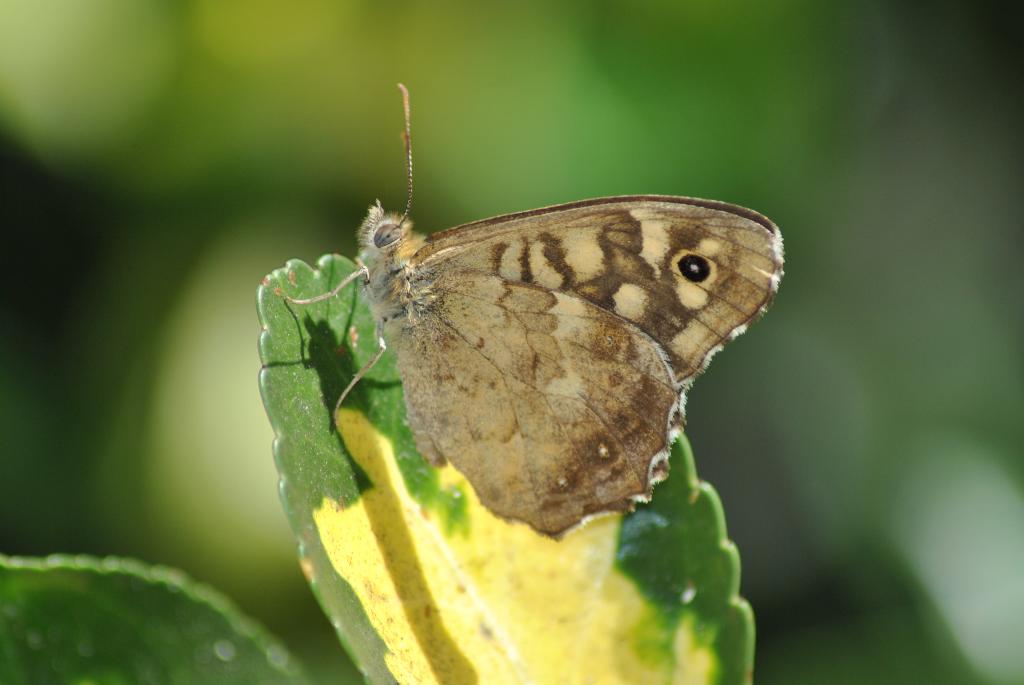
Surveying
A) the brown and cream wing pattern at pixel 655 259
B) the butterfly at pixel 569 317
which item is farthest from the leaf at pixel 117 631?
the brown and cream wing pattern at pixel 655 259

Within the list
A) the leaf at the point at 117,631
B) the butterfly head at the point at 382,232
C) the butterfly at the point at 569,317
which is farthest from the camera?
the butterfly head at the point at 382,232

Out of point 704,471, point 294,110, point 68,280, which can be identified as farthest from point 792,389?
point 68,280

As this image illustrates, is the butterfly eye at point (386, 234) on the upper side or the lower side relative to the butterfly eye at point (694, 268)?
lower

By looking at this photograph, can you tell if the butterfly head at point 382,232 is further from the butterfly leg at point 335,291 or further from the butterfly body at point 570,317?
A: the butterfly leg at point 335,291

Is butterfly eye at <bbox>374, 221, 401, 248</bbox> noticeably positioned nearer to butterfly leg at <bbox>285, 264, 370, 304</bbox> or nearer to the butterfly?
the butterfly

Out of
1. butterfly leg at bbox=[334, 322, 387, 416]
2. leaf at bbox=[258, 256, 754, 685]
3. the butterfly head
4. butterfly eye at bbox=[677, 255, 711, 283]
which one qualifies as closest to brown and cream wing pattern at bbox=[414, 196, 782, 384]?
butterfly eye at bbox=[677, 255, 711, 283]

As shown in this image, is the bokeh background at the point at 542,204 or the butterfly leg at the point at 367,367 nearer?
the butterfly leg at the point at 367,367
